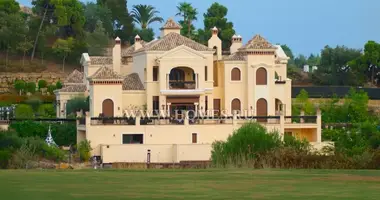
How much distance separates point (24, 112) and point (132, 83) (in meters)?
8.19

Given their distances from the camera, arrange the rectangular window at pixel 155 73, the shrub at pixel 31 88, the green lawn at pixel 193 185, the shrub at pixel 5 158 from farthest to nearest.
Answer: the shrub at pixel 31 88 → the rectangular window at pixel 155 73 → the shrub at pixel 5 158 → the green lawn at pixel 193 185

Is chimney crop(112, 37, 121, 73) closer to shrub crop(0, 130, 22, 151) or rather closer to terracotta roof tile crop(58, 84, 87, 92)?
terracotta roof tile crop(58, 84, 87, 92)

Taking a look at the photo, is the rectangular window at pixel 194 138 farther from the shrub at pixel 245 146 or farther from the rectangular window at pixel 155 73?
the shrub at pixel 245 146

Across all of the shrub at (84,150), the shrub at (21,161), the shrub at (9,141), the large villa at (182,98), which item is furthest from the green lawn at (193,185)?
the large villa at (182,98)

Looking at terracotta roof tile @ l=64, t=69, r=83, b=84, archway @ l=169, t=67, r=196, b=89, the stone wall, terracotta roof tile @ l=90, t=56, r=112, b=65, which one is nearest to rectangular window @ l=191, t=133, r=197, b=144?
archway @ l=169, t=67, r=196, b=89

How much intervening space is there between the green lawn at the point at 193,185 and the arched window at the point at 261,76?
3773cm

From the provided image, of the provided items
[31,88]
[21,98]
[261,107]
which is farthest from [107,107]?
[31,88]

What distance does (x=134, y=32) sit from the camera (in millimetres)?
103625

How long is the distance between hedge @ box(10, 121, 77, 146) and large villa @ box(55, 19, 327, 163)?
918 millimetres

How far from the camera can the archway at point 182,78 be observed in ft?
221

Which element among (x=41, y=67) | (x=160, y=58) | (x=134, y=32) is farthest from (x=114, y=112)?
(x=134, y=32)

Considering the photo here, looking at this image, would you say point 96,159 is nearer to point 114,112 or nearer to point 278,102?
point 114,112

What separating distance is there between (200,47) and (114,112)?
21.6 feet

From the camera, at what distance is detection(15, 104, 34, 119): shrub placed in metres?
69.0
